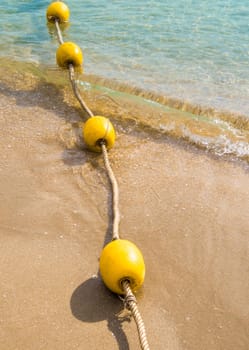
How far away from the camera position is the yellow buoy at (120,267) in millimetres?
3061

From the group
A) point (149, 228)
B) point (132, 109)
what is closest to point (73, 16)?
point (132, 109)

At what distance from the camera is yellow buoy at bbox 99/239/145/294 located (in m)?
3.06

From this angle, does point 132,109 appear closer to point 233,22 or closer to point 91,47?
point 91,47

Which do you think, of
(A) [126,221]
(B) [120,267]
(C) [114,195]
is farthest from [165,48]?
(B) [120,267]

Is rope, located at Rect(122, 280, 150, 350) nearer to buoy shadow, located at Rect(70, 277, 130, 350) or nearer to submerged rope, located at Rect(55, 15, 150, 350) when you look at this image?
submerged rope, located at Rect(55, 15, 150, 350)

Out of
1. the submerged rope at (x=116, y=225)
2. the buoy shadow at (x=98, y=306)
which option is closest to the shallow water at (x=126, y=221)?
the buoy shadow at (x=98, y=306)

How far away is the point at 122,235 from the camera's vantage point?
12.6ft

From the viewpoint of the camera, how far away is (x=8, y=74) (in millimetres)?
6875

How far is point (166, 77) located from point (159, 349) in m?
5.02

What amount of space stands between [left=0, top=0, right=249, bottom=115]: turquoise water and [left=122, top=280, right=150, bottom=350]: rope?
393 centimetres

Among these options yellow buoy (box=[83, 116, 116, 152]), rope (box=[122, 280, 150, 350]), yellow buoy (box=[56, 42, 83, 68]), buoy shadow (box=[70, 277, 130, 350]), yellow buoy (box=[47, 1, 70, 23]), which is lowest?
buoy shadow (box=[70, 277, 130, 350])

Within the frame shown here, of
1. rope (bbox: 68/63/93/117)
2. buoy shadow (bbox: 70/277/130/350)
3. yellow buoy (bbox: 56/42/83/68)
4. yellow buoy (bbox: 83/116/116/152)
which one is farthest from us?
yellow buoy (bbox: 56/42/83/68)

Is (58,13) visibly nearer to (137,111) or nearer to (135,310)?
(137,111)

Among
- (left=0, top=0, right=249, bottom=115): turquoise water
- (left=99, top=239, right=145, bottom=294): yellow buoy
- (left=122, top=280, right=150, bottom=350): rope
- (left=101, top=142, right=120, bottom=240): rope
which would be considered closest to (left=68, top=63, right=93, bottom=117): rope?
(left=0, top=0, right=249, bottom=115): turquoise water
